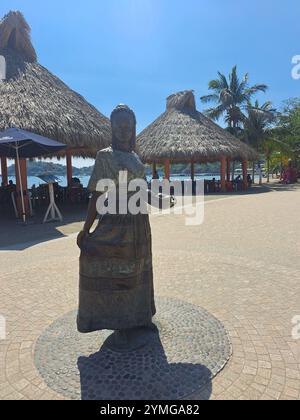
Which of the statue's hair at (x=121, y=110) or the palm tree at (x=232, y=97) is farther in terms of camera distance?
the palm tree at (x=232, y=97)

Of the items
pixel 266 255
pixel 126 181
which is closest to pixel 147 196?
pixel 126 181

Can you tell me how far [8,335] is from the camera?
120 inches

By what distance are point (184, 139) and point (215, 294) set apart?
15543 mm

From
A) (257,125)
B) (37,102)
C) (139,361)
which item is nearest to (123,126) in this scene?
(139,361)

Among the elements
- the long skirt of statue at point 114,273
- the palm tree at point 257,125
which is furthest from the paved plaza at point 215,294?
the palm tree at point 257,125

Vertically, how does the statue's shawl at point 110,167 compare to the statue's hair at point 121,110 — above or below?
below

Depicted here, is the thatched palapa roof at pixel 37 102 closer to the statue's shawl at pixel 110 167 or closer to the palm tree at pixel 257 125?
the statue's shawl at pixel 110 167

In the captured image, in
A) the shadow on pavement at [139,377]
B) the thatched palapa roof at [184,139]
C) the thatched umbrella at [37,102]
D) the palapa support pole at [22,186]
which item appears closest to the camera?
the shadow on pavement at [139,377]

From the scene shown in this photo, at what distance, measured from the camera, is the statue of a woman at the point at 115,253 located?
8.11 feet

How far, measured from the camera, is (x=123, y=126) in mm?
2498

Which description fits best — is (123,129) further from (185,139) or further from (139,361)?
(185,139)

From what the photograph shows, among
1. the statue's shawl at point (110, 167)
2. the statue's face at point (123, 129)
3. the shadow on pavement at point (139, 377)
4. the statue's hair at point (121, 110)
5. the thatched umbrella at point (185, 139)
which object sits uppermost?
the thatched umbrella at point (185, 139)

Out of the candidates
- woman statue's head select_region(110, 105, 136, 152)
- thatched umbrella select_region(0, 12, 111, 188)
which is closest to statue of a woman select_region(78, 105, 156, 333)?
woman statue's head select_region(110, 105, 136, 152)
